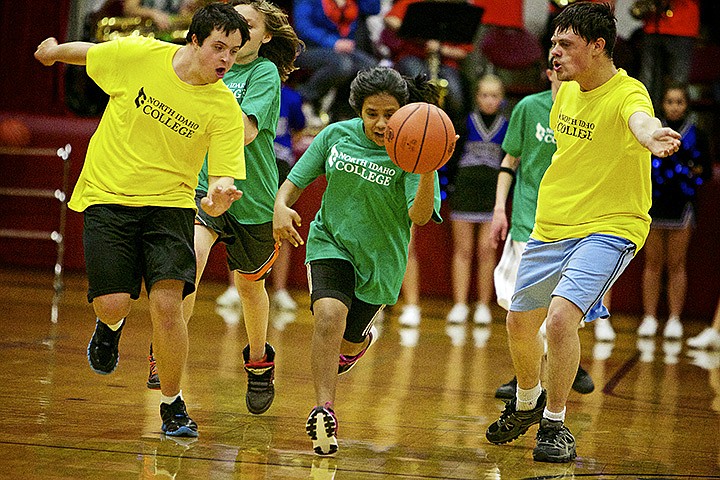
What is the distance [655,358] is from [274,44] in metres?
3.77

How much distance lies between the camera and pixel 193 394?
16.2 ft

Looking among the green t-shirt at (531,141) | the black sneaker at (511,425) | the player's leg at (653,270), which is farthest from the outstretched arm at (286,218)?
the player's leg at (653,270)

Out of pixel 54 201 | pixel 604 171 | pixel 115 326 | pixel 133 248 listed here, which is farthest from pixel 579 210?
pixel 54 201

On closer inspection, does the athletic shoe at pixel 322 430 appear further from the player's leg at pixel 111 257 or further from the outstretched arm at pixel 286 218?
the player's leg at pixel 111 257

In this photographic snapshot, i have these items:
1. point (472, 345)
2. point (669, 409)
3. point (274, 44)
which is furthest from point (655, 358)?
point (274, 44)

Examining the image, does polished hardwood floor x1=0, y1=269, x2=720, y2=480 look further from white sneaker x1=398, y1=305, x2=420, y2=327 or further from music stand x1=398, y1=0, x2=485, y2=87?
music stand x1=398, y1=0, x2=485, y2=87

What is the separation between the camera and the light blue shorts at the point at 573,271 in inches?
156

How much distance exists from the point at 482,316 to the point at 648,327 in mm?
1303

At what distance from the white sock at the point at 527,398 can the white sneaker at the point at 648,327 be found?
4.39 meters

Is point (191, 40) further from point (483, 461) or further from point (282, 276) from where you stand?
point (282, 276)

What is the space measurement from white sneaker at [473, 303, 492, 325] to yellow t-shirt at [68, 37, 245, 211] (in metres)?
4.89

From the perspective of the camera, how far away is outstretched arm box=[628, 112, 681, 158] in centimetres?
353

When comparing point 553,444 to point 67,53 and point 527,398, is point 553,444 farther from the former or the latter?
point 67,53

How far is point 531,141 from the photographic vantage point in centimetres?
558
